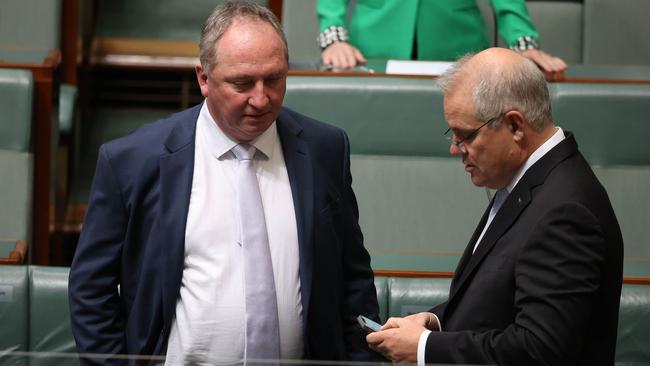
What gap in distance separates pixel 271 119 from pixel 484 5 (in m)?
0.88

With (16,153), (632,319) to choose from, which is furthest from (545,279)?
(16,153)

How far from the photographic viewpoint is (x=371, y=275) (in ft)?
2.35

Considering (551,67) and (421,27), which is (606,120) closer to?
(551,67)

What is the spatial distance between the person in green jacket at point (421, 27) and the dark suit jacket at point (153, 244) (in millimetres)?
600

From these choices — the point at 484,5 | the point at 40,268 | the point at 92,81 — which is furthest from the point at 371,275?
the point at 92,81

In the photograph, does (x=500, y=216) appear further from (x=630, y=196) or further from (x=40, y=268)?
(x=630, y=196)

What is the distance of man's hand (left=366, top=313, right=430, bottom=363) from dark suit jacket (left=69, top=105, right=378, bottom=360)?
0.06 metres

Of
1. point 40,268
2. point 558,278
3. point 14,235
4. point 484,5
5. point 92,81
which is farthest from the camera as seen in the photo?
point 92,81

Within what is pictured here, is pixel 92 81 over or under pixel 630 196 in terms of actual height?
over

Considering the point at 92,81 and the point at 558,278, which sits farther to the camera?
the point at 92,81

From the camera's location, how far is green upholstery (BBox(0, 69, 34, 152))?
1119mm

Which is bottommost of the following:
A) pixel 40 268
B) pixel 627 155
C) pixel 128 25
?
pixel 40 268

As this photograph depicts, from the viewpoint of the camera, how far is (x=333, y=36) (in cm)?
125

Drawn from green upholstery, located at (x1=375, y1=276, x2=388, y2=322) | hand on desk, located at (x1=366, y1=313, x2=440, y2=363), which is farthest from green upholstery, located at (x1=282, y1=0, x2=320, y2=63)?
hand on desk, located at (x1=366, y1=313, x2=440, y2=363)
